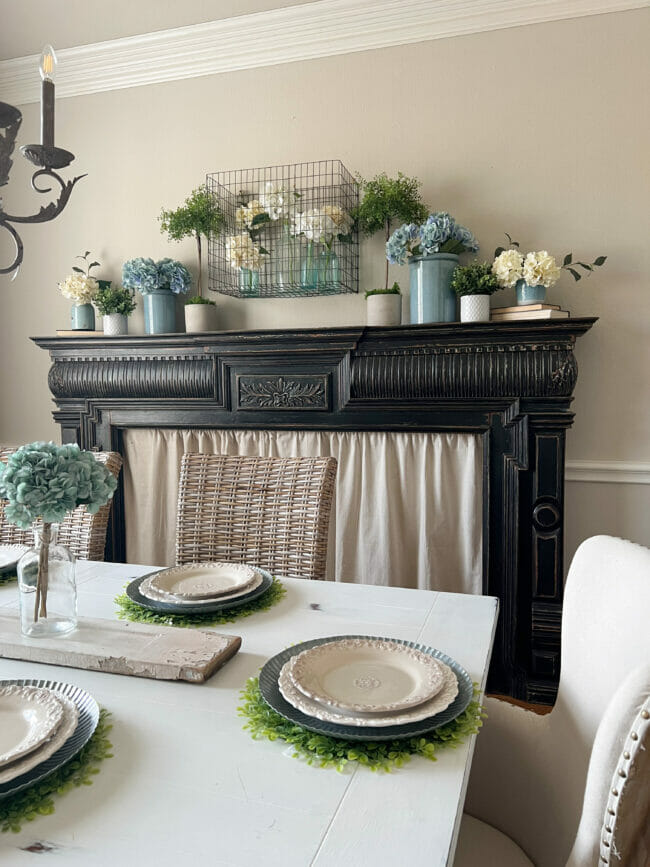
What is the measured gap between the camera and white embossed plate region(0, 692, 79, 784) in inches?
27.5

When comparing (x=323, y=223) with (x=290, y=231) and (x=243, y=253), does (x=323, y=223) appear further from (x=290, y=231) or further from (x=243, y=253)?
(x=243, y=253)

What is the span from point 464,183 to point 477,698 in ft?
7.26

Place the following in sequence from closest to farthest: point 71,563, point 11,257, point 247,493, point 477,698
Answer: point 477,698 → point 71,563 → point 247,493 → point 11,257

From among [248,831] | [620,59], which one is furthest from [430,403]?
[248,831]

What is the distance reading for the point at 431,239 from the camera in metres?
2.38

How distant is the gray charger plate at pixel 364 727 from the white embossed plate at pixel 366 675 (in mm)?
25

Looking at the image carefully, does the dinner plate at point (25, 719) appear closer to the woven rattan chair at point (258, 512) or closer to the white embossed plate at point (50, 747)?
the white embossed plate at point (50, 747)

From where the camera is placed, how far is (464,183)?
2.58 metres

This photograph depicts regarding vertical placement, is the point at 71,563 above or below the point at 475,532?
A: above

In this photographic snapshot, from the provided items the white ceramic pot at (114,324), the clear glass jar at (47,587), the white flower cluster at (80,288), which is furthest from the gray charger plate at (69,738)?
the white flower cluster at (80,288)

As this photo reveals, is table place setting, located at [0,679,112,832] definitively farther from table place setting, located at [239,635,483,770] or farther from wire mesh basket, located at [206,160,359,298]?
wire mesh basket, located at [206,160,359,298]

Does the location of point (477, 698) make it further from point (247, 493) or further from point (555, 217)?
point (555, 217)

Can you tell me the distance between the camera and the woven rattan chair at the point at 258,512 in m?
1.69

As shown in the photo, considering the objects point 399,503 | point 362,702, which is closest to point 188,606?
point 362,702
